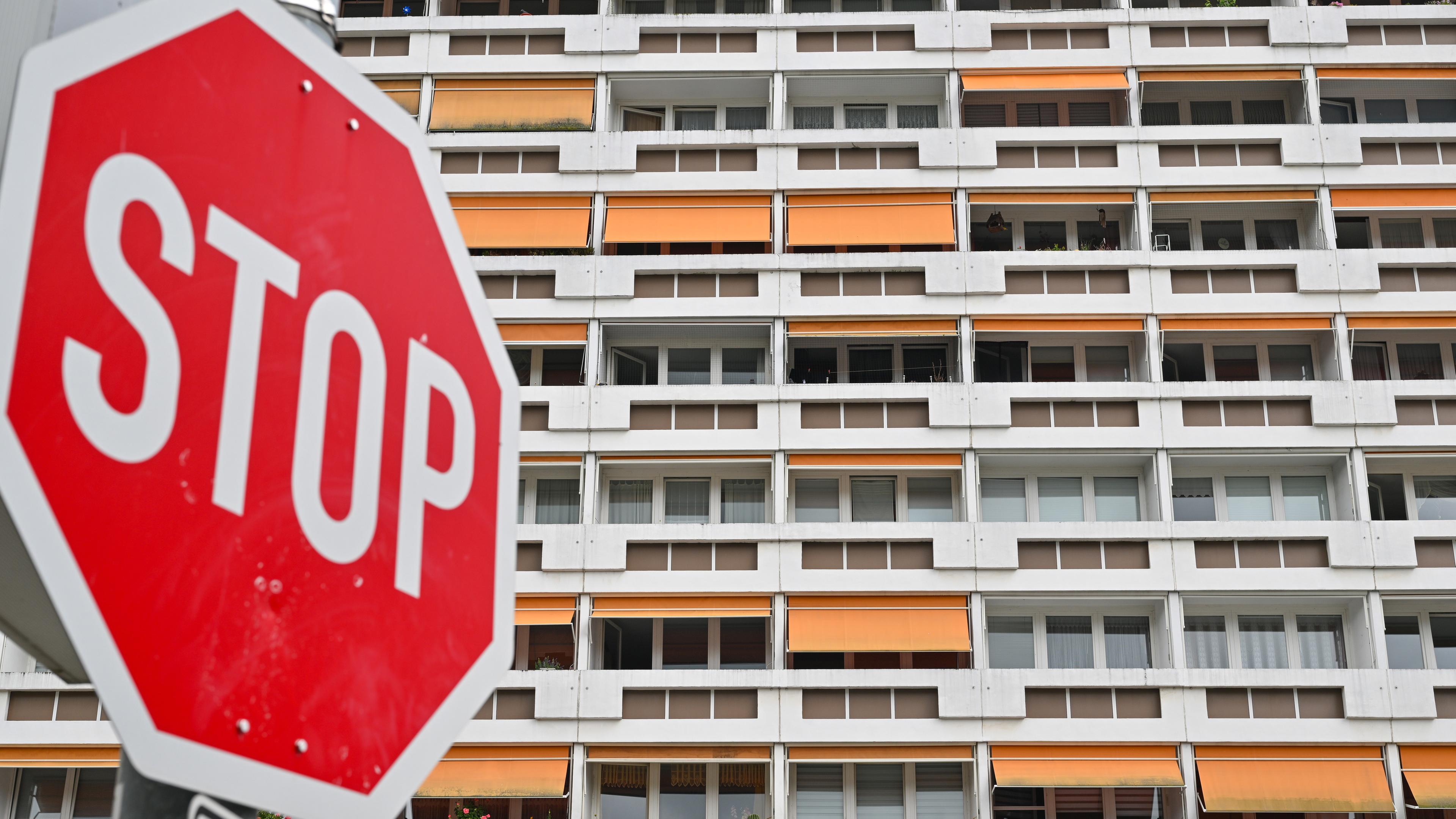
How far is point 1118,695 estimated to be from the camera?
74.7 ft

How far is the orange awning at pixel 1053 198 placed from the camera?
26.4m

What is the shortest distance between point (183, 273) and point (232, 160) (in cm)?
21

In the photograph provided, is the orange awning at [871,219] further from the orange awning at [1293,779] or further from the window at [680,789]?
the orange awning at [1293,779]

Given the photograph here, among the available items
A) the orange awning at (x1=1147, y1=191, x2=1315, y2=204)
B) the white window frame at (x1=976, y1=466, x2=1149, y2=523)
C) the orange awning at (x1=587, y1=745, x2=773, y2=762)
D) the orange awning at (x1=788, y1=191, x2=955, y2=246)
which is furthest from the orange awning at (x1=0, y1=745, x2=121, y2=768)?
the orange awning at (x1=1147, y1=191, x2=1315, y2=204)

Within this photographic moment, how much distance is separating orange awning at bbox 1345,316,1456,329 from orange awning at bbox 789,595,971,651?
967 cm

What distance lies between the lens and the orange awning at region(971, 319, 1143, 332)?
25375 mm

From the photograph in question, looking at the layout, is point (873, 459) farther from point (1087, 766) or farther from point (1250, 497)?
point (1250, 497)

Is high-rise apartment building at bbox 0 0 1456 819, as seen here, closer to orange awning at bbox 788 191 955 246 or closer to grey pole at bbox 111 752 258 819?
orange awning at bbox 788 191 955 246

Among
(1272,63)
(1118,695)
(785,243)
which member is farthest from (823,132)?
(1118,695)

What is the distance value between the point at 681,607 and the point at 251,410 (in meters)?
22.6

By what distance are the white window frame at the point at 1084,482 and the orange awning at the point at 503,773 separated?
9279 mm

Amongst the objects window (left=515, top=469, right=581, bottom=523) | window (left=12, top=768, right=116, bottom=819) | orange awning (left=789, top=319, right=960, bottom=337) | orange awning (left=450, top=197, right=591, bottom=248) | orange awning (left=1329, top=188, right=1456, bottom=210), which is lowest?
window (left=12, top=768, right=116, bottom=819)

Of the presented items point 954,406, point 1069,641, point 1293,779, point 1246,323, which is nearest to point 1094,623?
point 1069,641

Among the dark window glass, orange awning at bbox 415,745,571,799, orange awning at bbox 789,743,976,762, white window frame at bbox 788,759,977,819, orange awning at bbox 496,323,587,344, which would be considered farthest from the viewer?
the dark window glass
